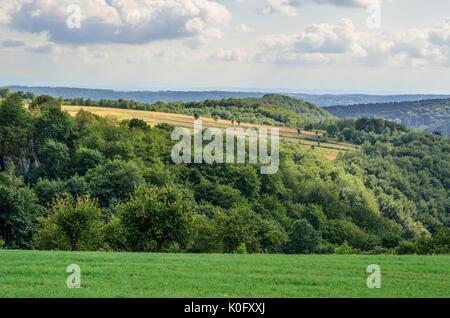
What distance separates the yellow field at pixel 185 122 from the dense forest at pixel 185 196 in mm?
4976

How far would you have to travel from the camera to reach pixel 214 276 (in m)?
26.5

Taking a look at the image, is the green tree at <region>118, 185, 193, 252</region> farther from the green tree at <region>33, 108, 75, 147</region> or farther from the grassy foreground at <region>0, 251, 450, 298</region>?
the green tree at <region>33, 108, 75, 147</region>

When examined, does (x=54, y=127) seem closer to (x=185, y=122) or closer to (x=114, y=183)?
(x=114, y=183)

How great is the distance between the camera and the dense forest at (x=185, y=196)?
56531 millimetres

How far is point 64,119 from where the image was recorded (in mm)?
121250

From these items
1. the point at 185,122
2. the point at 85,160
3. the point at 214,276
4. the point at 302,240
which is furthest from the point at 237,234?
the point at 185,122

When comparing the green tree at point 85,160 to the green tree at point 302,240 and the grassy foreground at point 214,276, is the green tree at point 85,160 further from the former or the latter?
the grassy foreground at point 214,276

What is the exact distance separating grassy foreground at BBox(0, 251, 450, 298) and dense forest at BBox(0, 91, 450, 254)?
19.4 meters

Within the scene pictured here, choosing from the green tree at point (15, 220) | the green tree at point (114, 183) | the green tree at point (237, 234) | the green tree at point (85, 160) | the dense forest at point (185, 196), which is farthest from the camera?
the green tree at point (85, 160)

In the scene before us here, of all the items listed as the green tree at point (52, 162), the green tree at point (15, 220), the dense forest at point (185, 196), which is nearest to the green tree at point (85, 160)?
the dense forest at point (185, 196)

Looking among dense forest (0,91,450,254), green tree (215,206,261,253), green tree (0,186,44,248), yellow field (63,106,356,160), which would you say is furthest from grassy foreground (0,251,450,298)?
yellow field (63,106,356,160)

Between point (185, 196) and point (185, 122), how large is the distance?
5564 centimetres
